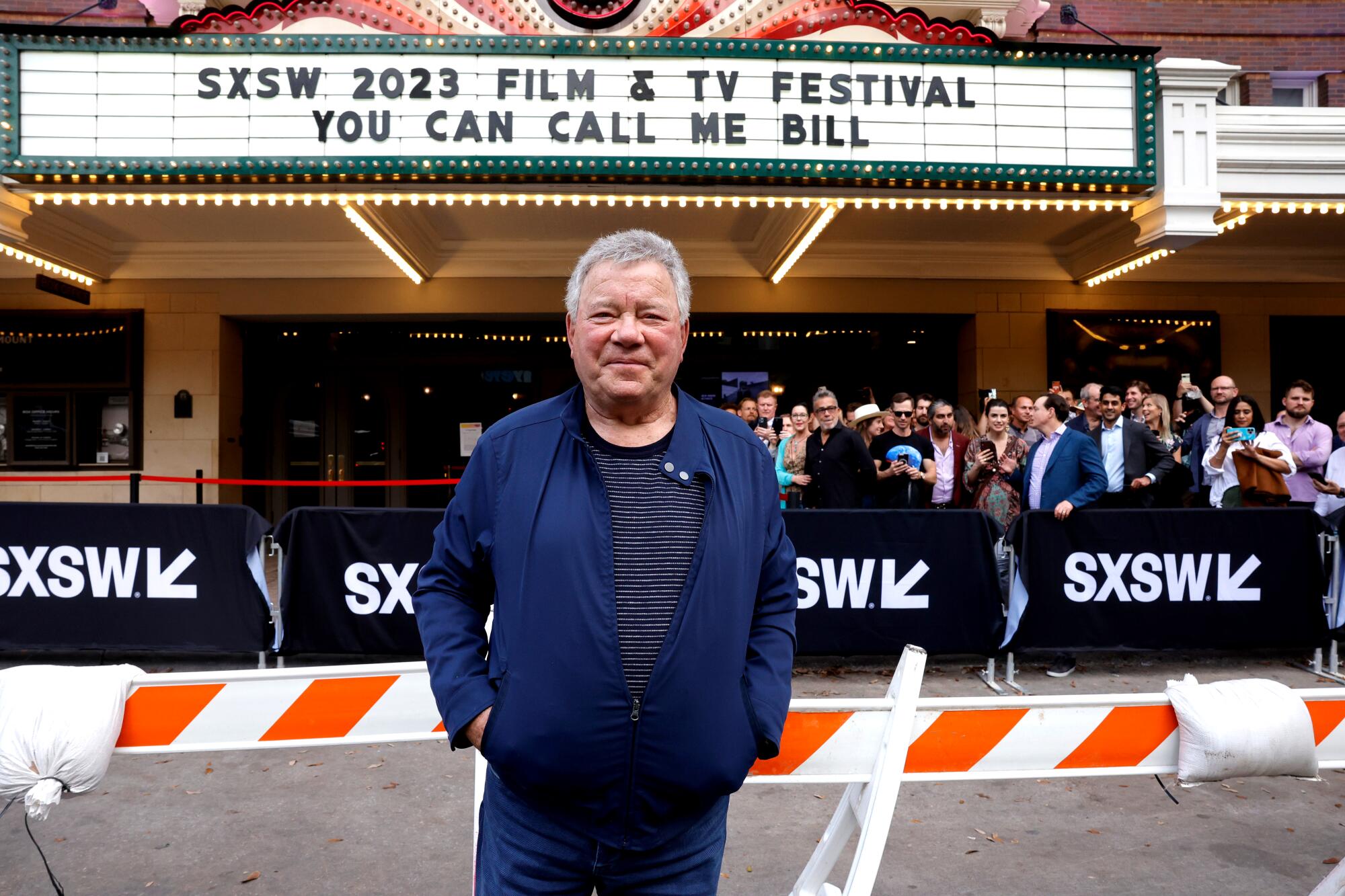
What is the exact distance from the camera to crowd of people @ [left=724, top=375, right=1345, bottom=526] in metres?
6.85

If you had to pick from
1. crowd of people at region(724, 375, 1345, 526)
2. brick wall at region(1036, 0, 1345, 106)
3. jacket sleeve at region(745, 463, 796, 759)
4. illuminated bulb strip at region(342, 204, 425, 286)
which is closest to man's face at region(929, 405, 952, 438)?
crowd of people at region(724, 375, 1345, 526)

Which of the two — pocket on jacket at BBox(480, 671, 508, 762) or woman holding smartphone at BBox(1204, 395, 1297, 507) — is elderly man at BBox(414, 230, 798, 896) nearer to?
pocket on jacket at BBox(480, 671, 508, 762)

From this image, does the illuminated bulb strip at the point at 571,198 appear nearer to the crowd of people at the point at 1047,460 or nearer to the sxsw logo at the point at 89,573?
the crowd of people at the point at 1047,460

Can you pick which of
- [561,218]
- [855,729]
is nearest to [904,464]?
[855,729]

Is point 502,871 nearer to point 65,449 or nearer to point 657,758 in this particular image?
point 657,758

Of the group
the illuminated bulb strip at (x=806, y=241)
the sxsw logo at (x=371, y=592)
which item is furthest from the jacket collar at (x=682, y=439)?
the illuminated bulb strip at (x=806, y=241)

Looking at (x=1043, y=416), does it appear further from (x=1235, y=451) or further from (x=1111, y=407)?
(x=1235, y=451)

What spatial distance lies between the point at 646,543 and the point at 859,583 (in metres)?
4.88

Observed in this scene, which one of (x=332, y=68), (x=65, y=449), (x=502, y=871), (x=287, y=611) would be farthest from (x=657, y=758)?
(x=65, y=449)

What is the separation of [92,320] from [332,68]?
6.72 meters

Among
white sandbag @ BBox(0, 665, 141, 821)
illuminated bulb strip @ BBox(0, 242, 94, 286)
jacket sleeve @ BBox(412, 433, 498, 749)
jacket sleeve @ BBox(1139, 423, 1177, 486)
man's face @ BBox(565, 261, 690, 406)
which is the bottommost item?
white sandbag @ BBox(0, 665, 141, 821)

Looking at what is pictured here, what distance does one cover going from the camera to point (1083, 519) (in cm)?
632

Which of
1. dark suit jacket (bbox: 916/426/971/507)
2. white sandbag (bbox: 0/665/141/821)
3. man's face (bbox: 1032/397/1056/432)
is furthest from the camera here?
dark suit jacket (bbox: 916/426/971/507)

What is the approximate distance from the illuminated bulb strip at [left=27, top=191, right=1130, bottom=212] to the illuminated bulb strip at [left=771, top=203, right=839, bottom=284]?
0.36m
